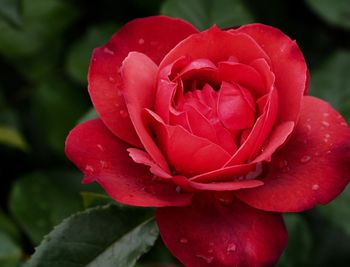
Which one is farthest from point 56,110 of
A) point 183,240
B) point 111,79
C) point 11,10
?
point 183,240

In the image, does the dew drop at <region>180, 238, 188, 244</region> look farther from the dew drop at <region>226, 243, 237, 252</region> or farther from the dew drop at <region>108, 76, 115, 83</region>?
the dew drop at <region>108, 76, 115, 83</region>

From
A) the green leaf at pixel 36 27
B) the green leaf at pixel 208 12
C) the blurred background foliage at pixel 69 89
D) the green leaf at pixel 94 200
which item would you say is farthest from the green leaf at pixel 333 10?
the green leaf at pixel 94 200

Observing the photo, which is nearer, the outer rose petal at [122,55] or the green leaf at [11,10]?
the outer rose petal at [122,55]

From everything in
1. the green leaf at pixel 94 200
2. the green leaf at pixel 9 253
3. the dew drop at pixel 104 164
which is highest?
the dew drop at pixel 104 164

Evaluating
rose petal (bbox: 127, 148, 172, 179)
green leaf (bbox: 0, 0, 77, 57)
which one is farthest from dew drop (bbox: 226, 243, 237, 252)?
green leaf (bbox: 0, 0, 77, 57)

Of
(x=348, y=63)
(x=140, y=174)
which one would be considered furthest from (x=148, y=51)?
(x=348, y=63)

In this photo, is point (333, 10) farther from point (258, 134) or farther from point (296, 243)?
point (258, 134)

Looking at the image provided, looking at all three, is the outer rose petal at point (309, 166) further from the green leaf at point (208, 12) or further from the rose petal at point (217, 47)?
the green leaf at point (208, 12)
